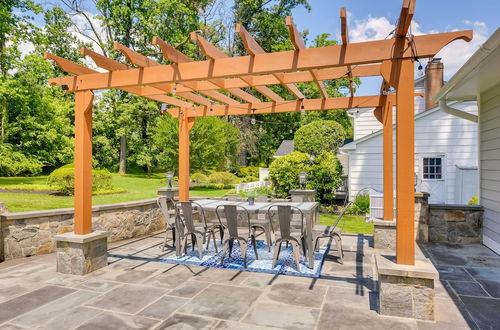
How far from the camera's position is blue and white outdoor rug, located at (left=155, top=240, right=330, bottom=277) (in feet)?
15.5

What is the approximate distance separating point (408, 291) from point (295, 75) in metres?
3.36

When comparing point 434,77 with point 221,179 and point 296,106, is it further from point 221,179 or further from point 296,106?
point 221,179

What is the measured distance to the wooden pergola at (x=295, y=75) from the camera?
338cm

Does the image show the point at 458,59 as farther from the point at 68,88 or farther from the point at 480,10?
the point at 68,88

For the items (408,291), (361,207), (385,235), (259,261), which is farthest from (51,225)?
(361,207)

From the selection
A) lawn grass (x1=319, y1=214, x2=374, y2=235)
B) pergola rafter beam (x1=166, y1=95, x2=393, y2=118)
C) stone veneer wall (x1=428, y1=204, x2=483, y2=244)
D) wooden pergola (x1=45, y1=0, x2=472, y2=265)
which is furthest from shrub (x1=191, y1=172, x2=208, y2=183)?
stone veneer wall (x1=428, y1=204, x2=483, y2=244)

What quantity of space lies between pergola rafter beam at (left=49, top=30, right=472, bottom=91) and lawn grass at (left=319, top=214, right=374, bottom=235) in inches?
201

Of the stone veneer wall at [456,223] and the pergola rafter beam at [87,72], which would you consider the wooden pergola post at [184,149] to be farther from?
the stone veneer wall at [456,223]

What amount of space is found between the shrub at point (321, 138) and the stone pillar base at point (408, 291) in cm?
1410

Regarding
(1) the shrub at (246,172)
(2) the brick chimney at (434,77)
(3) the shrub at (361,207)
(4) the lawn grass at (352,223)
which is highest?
(2) the brick chimney at (434,77)

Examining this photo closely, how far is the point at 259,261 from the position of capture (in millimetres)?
5207

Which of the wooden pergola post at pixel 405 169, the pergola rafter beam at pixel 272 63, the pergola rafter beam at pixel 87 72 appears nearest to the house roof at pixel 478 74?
the pergola rafter beam at pixel 272 63

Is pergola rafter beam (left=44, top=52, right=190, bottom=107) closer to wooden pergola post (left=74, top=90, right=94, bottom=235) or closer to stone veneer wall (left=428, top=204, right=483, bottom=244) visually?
wooden pergola post (left=74, top=90, right=94, bottom=235)

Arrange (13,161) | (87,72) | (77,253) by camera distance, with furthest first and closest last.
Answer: (13,161), (87,72), (77,253)
